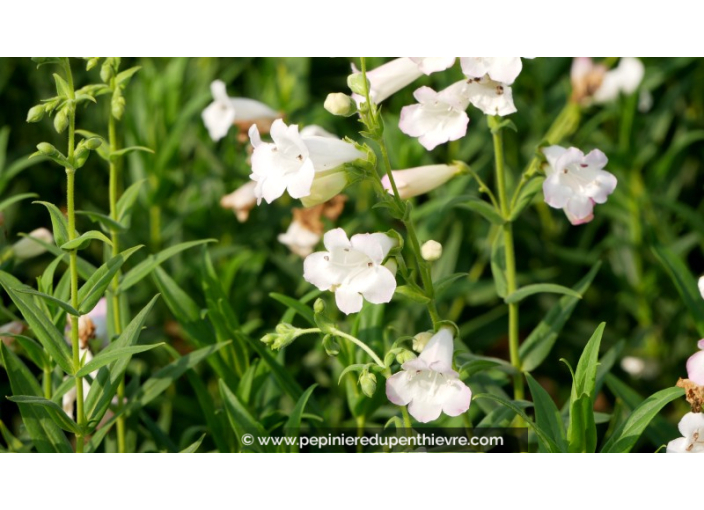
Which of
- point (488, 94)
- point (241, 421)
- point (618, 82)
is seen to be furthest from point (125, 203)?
point (618, 82)

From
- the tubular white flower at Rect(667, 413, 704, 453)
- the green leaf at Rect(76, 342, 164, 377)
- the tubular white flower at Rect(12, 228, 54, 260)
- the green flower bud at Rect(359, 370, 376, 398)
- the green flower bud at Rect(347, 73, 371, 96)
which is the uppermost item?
the green flower bud at Rect(347, 73, 371, 96)

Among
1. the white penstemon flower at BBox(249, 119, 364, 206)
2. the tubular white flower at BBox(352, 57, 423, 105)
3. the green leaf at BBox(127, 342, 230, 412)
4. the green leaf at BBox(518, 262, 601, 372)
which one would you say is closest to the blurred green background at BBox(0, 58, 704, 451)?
the green leaf at BBox(127, 342, 230, 412)

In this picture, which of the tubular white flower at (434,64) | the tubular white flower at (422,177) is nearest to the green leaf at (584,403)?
the tubular white flower at (422,177)

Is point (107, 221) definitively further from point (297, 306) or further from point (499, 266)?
point (499, 266)

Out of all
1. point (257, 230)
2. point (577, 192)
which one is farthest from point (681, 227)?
point (257, 230)

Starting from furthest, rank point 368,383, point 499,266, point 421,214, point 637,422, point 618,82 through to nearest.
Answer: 1. point 618,82
2. point 421,214
3. point 499,266
4. point 637,422
5. point 368,383

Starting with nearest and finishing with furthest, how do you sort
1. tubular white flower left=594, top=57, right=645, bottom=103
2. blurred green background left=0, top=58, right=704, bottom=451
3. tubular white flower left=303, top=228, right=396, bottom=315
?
tubular white flower left=303, top=228, right=396, bottom=315
blurred green background left=0, top=58, right=704, bottom=451
tubular white flower left=594, top=57, right=645, bottom=103

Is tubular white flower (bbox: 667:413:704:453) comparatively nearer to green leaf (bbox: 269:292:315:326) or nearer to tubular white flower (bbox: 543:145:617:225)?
tubular white flower (bbox: 543:145:617:225)
